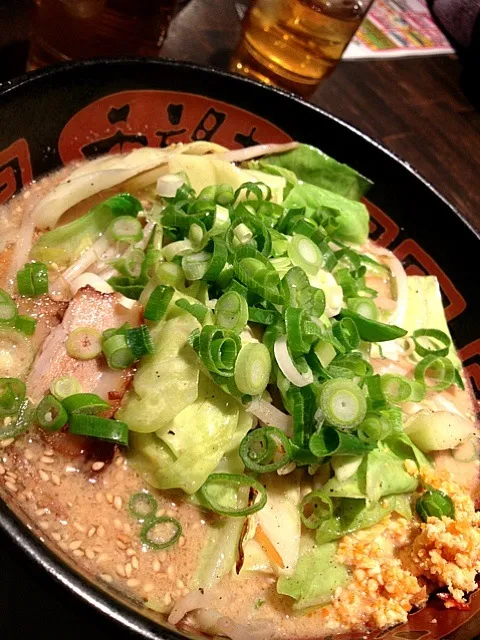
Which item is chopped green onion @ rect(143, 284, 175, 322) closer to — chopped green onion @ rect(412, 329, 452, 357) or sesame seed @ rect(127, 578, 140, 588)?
sesame seed @ rect(127, 578, 140, 588)

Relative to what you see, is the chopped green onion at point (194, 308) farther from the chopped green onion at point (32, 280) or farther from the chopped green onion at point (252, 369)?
the chopped green onion at point (32, 280)

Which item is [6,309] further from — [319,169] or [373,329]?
[319,169]

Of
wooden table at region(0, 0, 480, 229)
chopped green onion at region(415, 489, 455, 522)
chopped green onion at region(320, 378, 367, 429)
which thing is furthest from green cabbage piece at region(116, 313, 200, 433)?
wooden table at region(0, 0, 480, 229)

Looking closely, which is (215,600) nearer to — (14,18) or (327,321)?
(327,321)

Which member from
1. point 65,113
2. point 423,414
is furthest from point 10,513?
point 65,113

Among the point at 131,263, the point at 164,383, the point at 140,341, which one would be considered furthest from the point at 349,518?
the point at 131,263

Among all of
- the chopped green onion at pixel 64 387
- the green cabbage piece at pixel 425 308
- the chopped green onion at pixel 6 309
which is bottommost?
the chopped green onion at pixel 6 309

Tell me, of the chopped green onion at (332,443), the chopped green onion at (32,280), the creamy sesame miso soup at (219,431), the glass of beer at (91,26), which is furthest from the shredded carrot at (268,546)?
the glass of beer at (91,26)
